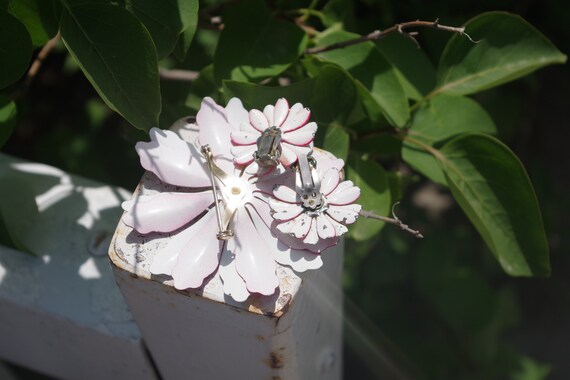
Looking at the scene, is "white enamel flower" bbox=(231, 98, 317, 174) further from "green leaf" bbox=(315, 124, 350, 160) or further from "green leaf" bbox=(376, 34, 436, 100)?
"green leaf" bbox=(376, 34, 436, 100)

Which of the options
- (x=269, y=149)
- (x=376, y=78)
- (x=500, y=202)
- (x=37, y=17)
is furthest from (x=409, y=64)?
(x=37, y=17)

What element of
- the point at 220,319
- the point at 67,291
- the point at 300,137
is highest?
the point at 300,137

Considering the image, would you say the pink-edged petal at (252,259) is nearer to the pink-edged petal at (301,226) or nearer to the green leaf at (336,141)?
the pink-edged petal at (301,226)

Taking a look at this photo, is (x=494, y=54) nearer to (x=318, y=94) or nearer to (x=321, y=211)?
(x=318, y=94)

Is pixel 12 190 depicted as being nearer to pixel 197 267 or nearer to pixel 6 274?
pixel 6 274

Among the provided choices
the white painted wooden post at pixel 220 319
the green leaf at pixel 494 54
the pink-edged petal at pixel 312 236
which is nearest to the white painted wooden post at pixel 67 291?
the white painted wooden post at pixel 220 319

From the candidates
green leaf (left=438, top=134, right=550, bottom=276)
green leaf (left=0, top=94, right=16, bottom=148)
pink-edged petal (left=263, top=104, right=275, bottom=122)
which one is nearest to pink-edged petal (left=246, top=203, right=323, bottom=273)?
pink-edged petal (left=263, top=104, right=275, bottom=122)
